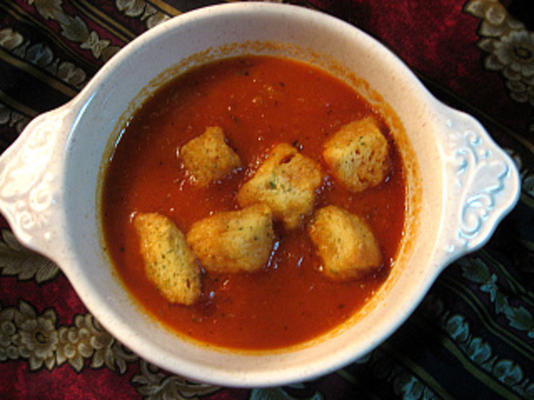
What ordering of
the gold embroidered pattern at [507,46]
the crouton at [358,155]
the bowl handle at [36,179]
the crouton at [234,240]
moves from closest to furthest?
the bowl handle at [36,179]
the crouton at [234,240]
the crouton at [358,155]
the gold embroidered pattern at [507,46]

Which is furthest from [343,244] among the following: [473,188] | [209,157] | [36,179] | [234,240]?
[36,179]

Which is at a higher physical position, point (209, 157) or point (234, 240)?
point (209, 157)

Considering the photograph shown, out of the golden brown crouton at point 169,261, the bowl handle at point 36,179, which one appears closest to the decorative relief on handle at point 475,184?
the golden brown crouton at point 169,261

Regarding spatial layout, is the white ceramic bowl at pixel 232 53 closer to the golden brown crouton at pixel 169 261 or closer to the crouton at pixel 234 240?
the golden brown crouton at pixel 169 261

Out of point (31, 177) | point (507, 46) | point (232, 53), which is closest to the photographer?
point (31, 177)

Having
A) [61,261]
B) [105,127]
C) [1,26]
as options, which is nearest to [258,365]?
[61,261]

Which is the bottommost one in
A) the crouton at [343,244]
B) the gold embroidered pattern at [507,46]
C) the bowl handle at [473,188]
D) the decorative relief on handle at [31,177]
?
the crouton at [343,244]

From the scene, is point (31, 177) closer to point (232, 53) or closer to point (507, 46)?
point (232, 53)

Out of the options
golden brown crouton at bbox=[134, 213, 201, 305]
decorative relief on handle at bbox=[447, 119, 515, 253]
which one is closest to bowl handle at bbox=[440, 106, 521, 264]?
decorative relief on handle at bbox=[447, 119, 515, 253]

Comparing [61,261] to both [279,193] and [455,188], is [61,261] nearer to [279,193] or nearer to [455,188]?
[279,193]
